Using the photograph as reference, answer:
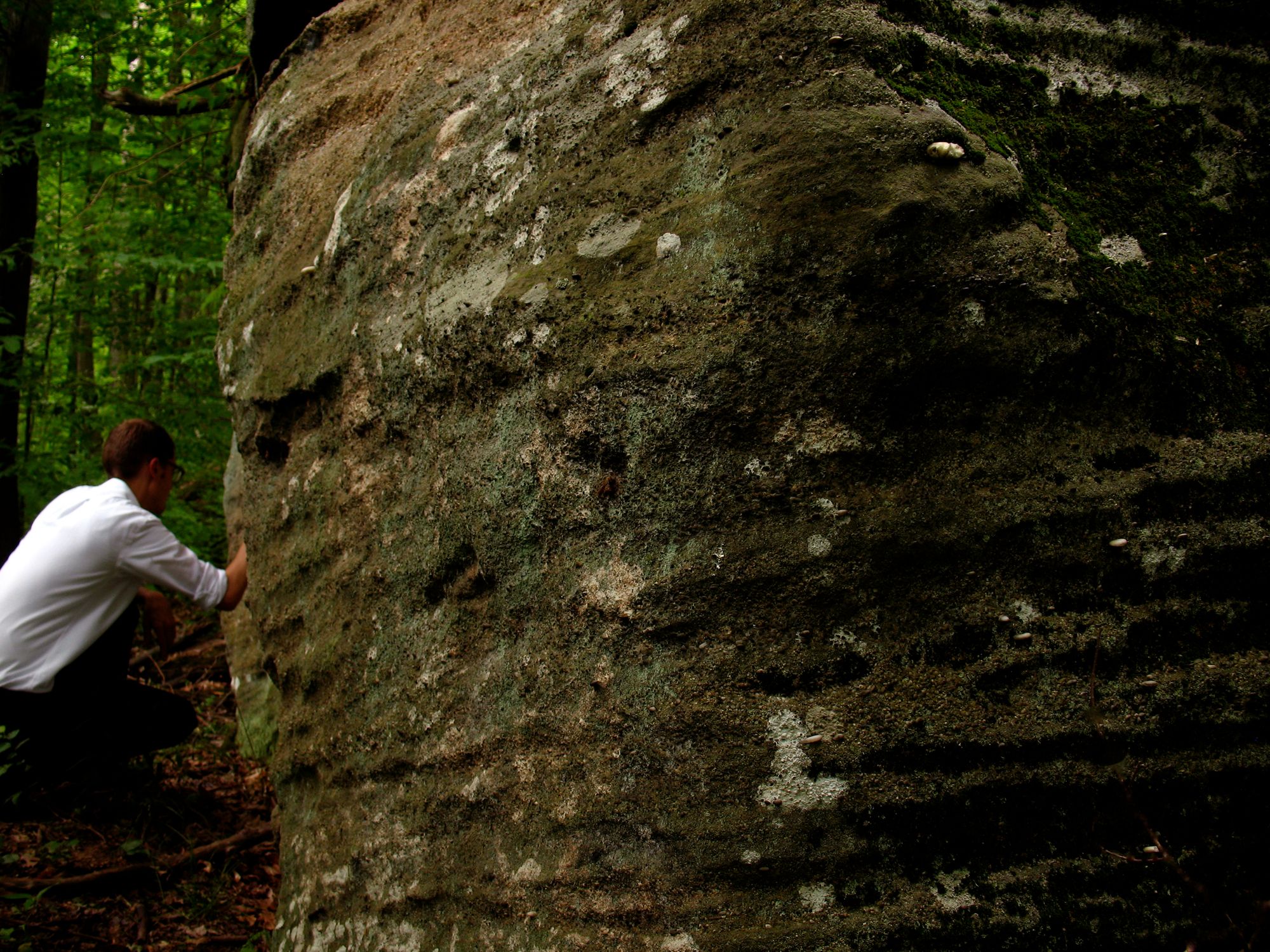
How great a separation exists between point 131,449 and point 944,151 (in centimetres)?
368

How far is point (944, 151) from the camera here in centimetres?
158

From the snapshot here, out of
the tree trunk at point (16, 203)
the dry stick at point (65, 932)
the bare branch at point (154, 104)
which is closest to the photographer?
the dry stick at point (65, 932)

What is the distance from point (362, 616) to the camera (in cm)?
237

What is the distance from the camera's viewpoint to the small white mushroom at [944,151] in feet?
5.18

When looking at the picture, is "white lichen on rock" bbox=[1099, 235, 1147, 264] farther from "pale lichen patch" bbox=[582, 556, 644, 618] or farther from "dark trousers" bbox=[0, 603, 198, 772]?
"dark trousers" bbox=[0, 603, 198, 772]

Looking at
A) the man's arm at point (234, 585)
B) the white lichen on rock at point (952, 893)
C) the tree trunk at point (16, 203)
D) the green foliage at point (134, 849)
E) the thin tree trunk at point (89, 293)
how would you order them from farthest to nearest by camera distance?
1. the thin tree trunk at point (89, 293)
2. the tree trunk at point (16, 203)
3. the man's arm at point (234, 585)
4. the green foliage at point (134, 849)
5. the white lichen on rock at point (952, 893)

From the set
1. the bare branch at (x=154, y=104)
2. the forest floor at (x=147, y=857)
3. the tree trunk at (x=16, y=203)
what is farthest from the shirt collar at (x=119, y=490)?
the bare branch at (x=154, y=104)

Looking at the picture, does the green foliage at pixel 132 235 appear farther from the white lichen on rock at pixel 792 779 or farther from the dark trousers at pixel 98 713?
the white lichen on rock at pixel 792 779

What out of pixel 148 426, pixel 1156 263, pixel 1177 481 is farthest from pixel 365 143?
pixel 1177 481

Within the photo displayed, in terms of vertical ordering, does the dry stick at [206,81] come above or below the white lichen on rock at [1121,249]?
above

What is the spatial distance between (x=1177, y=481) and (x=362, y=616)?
2.01m

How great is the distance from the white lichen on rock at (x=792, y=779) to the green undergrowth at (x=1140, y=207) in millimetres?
903

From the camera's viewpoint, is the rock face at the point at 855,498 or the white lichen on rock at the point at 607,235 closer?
the rock face at the point at 855,498

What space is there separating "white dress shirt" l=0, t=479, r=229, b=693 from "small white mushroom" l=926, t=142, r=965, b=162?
333cm
